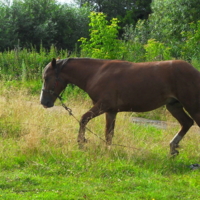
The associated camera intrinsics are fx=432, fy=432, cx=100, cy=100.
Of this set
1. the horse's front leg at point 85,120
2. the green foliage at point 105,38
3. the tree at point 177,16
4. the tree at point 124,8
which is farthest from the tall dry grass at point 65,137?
the tree at point 124,8

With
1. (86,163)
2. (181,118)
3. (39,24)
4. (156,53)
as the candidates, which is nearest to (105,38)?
(156,53)

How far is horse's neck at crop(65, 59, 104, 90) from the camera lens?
28.9 ft

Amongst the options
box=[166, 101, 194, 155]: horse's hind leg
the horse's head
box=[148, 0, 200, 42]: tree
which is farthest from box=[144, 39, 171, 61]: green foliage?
box=[148, 0, 200, 42]: tree

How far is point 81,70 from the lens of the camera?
29.0ft

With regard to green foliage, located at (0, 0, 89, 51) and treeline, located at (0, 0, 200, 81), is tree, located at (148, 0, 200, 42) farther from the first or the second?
green foliage, located at (0, 0, 89, 51)

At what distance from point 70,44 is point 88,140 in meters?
28.5

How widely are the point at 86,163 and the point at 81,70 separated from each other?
219 cm

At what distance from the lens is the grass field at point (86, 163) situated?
6152 mm

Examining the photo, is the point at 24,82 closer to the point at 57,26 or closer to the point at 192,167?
the point at 192,167

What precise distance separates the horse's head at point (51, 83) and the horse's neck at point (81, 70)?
0.19 m

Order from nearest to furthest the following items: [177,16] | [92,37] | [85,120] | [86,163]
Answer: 1. [86,163]
2. [85,120]
3. [92,37]
4. [177,16]

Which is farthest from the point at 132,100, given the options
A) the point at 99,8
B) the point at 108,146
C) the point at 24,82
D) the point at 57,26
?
the point at 99,8

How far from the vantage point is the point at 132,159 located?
787 centimetres

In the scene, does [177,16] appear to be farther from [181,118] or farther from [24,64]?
[181,118]
